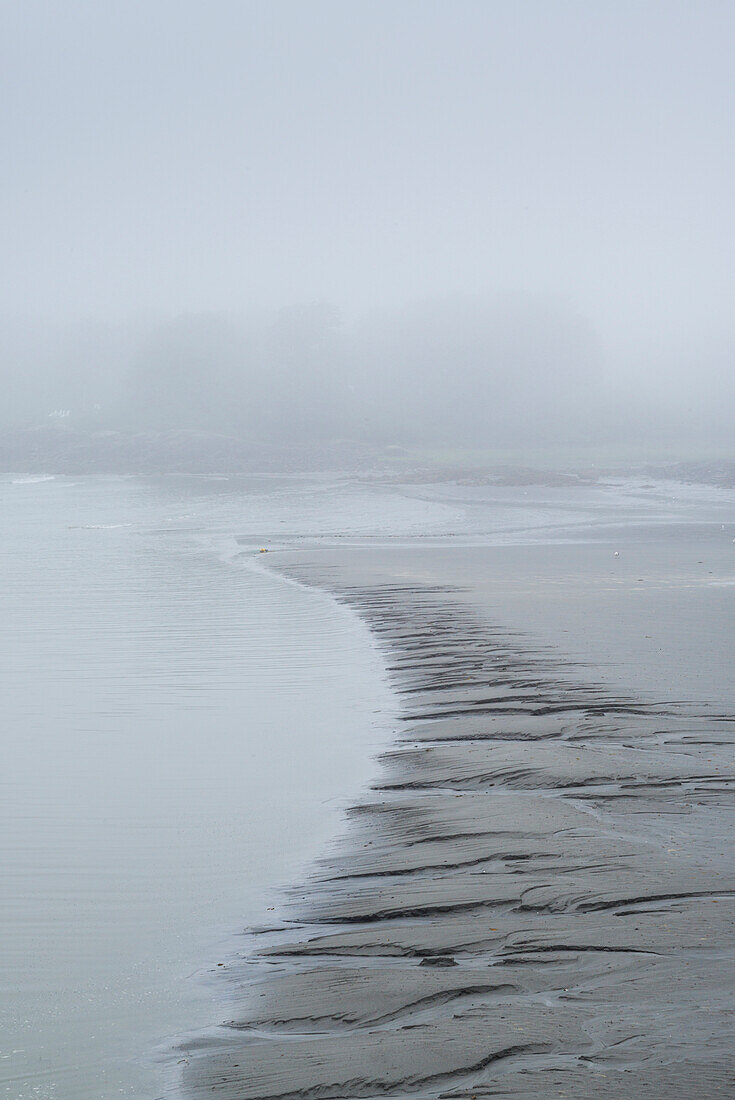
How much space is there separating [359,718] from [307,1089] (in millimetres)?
6547

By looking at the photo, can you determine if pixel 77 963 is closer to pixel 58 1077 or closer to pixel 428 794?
pixel 58 1077

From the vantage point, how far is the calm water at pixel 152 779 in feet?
16.1

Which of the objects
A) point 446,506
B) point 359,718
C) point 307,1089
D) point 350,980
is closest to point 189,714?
point 359,718

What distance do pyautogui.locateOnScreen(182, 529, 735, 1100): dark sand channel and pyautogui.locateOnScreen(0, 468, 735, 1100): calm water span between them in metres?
0.35

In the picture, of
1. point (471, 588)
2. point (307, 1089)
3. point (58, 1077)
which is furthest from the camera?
point (471, 588)

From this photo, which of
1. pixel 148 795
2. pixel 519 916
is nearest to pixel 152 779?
pixel 148 795

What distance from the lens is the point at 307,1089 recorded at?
4.05 metres

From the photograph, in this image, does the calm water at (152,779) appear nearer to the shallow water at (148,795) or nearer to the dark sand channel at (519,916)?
the shallow water at (148,795)

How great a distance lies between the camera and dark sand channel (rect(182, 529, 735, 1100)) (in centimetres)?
416

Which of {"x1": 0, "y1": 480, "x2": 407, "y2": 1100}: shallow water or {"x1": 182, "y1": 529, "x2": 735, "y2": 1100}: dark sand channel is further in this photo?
{"x1": 0, "y1": 480, "x2": 407, "y2": 1100}: shallow water

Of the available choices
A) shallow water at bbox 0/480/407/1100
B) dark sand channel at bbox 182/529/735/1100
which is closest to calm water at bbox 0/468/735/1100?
shallow water at bbox 0/480/407/1100

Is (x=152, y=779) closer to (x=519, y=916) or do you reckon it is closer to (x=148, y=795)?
(x=148, y=795)

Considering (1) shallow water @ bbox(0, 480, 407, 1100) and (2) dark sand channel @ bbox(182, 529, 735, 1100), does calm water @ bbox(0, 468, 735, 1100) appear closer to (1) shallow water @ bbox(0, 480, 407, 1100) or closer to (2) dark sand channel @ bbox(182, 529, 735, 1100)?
(1) shallow water @ bbox(0, 480, 407, 1100)

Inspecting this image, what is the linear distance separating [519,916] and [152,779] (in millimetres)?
3980
